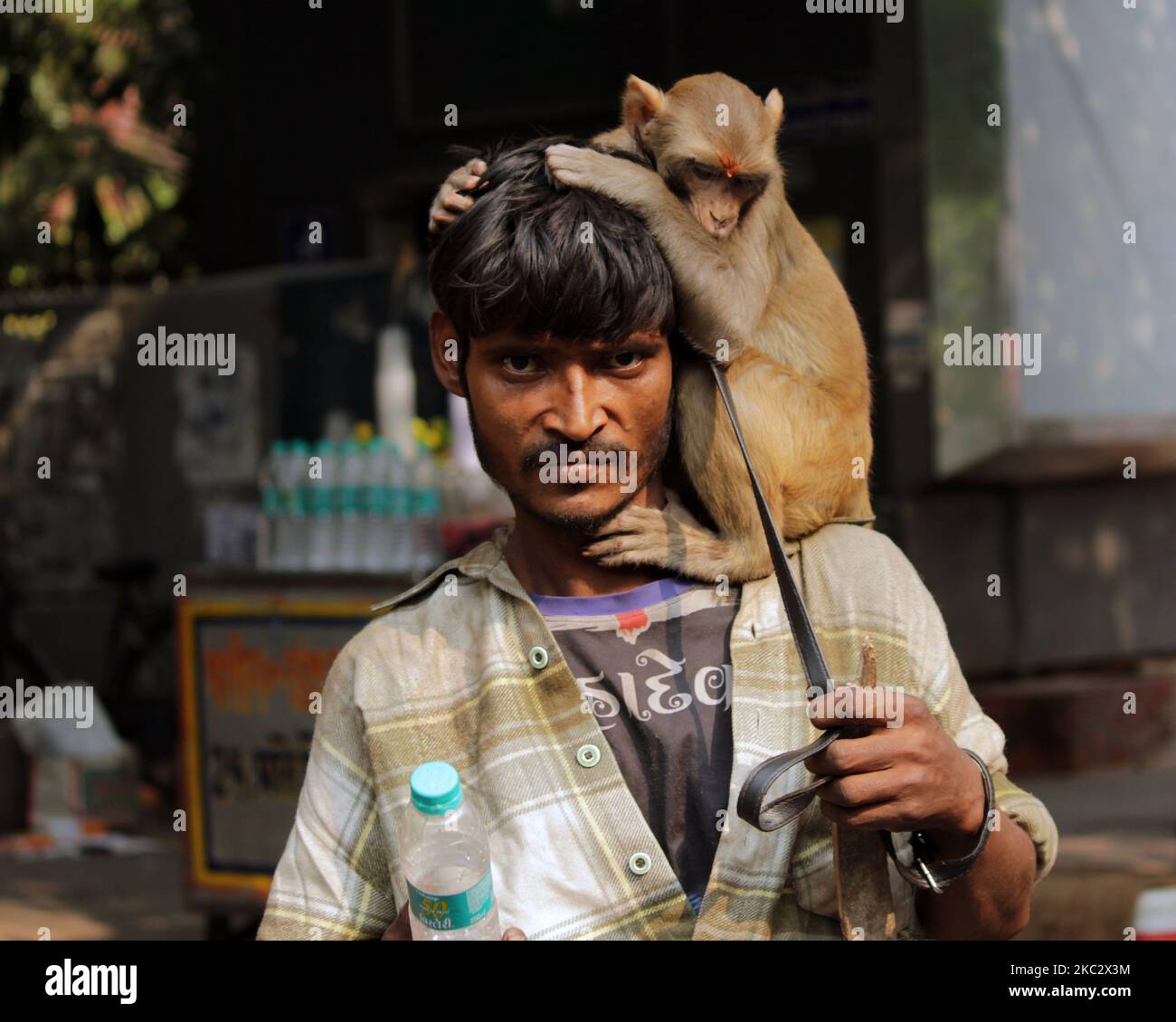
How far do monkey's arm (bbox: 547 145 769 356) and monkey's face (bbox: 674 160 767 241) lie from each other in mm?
132

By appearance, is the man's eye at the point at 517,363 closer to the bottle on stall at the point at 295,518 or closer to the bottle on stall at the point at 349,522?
the bottle on stall at the point at 349,522

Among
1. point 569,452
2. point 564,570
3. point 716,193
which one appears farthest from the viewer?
point 716,193

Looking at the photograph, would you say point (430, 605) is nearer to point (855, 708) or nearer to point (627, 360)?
point (627, 360)

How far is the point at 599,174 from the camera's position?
198 centimetres

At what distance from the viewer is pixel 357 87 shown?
26.8 feet

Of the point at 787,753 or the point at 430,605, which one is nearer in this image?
the point at 787,753

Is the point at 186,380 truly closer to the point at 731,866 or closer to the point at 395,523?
the point at 395,523

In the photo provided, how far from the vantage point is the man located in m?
1.86

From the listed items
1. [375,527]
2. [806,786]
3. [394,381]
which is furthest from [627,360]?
[394,381]

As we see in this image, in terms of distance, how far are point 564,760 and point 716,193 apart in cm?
112

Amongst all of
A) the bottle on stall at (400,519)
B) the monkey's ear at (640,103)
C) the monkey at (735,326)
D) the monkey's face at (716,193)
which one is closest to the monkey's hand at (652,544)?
the monkey at (735,326)

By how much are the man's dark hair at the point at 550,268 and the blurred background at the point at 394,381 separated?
10.5ft
